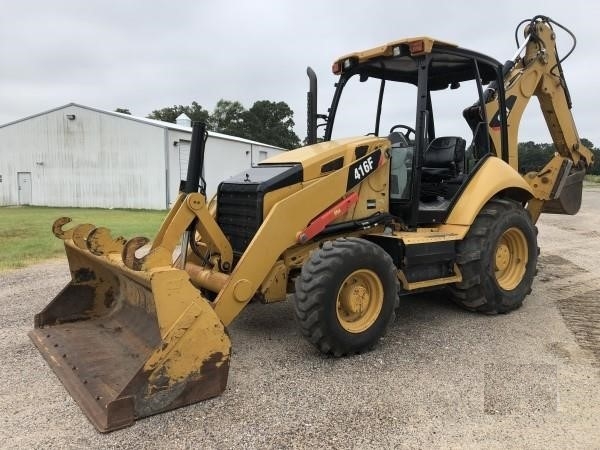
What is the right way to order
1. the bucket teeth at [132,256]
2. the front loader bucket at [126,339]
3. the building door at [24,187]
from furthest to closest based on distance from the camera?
the building door at [24,187] → the bucket teeth at [132,256] → the front loader bucket at [126,339]

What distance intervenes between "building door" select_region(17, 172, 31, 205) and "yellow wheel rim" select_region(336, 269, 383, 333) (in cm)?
2778

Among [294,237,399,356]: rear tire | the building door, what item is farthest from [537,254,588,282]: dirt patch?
the building door

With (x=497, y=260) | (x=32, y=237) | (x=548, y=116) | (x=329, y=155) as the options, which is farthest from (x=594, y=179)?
(x=329, y=155)

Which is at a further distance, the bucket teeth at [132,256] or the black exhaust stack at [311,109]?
the black exhaust stack at [311,109]

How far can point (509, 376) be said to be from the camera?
163 inches

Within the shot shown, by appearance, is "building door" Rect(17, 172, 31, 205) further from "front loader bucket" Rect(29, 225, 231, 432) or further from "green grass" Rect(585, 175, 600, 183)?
"green grass" Rect(585, 175, 600, 183)

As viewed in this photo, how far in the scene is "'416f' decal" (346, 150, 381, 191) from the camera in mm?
4996

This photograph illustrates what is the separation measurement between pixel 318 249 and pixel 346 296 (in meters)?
0.48

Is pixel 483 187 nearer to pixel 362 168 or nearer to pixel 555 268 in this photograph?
pixel 362 168

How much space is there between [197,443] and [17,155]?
2921 centimetres

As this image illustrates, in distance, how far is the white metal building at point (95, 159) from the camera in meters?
25.0

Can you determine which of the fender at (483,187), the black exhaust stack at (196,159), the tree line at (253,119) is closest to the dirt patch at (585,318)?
the fender at (483,187)

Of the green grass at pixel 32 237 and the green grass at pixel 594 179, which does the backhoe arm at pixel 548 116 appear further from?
the green grass at pixel 594 179

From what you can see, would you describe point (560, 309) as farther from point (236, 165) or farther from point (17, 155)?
point (17, 155)
